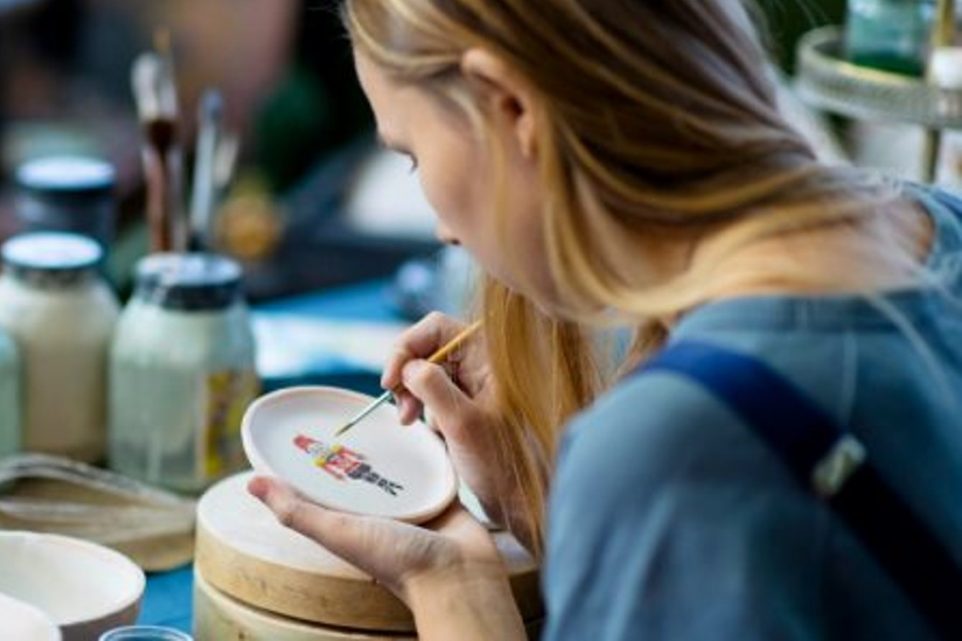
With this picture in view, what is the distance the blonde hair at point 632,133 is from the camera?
1032 mm

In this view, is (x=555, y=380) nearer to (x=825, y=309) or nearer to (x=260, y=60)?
(x=825, y=309)

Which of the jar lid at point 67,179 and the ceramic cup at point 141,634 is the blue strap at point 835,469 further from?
the jar lid at point 67,179

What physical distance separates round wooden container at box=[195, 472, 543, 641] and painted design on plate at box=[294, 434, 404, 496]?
5 centimetres

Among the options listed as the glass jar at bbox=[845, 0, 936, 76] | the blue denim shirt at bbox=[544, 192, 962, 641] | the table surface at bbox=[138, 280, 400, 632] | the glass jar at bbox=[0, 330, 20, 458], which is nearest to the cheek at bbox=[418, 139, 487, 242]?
the blue denim shirt at bbox=[544, 192, 962, 641]

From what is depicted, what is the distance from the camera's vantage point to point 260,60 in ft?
14.2

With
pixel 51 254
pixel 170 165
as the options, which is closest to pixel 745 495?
pixel 51 254

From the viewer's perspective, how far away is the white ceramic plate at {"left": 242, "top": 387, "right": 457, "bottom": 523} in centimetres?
127

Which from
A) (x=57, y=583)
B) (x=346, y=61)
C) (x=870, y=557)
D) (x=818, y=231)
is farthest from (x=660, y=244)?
(x=346, y=61)

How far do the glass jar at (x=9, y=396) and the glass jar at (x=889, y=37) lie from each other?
862 millimetres

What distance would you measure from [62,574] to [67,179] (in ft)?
1.89

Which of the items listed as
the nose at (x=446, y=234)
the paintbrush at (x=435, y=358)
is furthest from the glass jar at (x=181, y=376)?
the nose at (x=446, y=234)

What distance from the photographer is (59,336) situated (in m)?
1.59

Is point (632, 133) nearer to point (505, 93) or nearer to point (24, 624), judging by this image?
point (505, 93)

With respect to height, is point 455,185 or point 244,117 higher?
point 455,185
